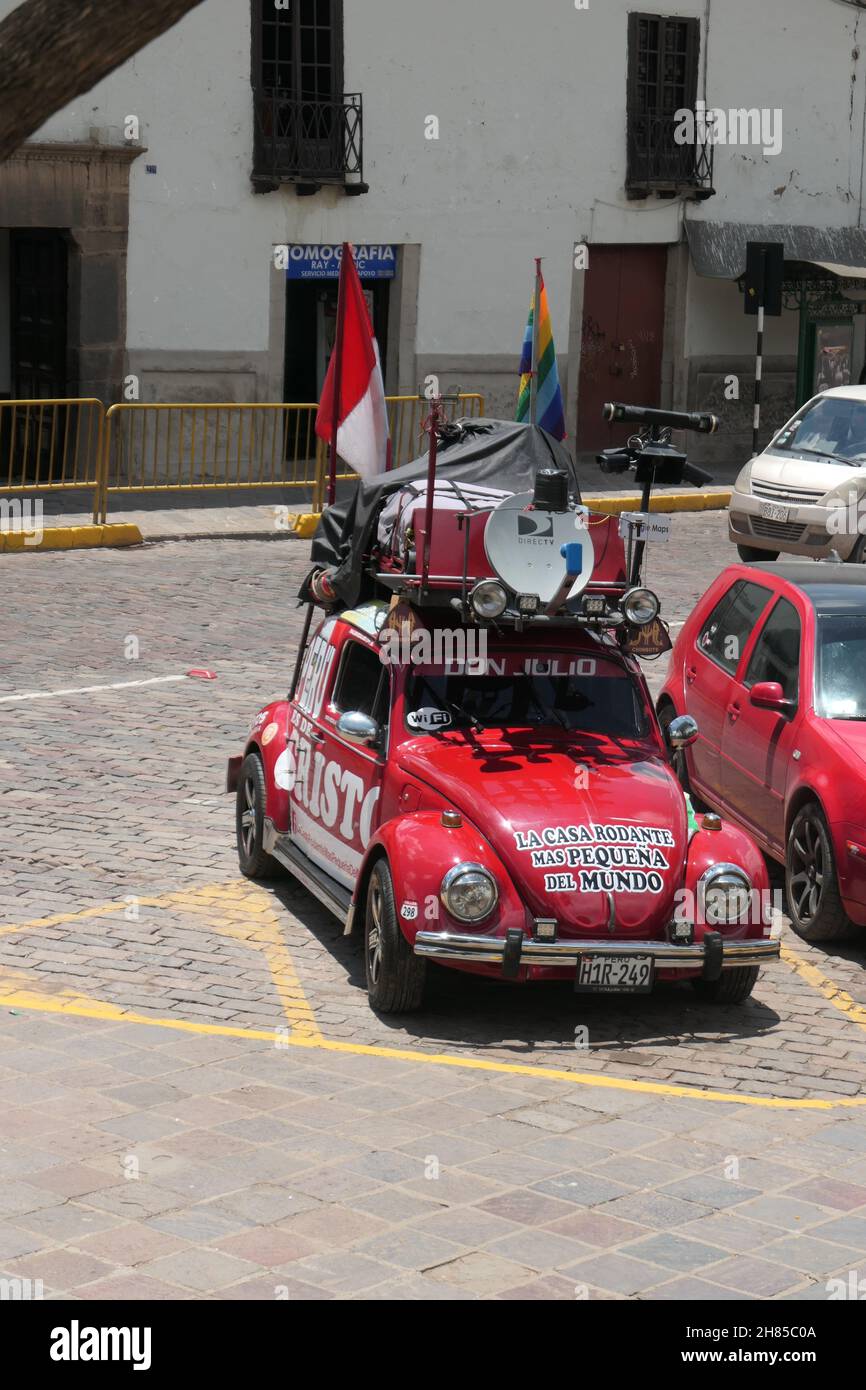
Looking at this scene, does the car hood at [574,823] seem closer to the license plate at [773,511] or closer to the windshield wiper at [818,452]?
the license plate at [773,511]

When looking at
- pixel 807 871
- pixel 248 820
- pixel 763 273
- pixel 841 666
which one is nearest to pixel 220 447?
pixel 763 273

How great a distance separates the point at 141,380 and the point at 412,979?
17272 millimetres

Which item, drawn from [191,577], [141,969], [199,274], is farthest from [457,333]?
[141,969]

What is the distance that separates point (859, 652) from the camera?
35.7ft

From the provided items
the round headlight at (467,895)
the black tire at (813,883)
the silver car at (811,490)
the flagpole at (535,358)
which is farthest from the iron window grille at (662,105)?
the round headlight at (467,895)

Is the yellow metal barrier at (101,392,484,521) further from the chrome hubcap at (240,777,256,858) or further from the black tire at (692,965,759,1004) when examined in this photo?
the black tire at (692,965,759,1004)

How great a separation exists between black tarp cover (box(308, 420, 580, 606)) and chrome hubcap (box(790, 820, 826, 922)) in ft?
6.83

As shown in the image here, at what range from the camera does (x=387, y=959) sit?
864cm

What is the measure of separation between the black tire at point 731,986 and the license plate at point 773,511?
40.3ft

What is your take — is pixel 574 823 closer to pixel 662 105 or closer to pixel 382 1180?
pixel 382 1180

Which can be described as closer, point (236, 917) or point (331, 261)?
point (236, 917)

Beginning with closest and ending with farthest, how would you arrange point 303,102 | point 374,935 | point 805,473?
1. point 374,935
2. point 805,473
3. point 303,102

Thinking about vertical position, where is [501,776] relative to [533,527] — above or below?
below

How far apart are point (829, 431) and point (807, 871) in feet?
41.5
